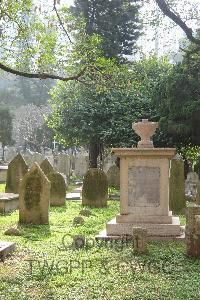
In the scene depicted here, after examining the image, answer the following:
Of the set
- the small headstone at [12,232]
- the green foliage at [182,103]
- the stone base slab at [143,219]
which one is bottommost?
the small headstone at [12,232]

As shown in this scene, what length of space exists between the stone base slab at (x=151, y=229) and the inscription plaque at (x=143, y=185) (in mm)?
550

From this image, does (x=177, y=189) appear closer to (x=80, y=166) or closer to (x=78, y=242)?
(x=78, y=242)

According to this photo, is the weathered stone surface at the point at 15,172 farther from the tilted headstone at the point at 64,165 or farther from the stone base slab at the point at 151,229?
the tilted headstone at the point at 64,165

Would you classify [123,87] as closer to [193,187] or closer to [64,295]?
[64,295]

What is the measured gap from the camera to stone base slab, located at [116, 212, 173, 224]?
10359 mm

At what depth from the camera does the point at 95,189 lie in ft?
52.9

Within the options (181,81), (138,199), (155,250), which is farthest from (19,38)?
(181,81)

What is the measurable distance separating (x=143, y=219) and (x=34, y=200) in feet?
9.38

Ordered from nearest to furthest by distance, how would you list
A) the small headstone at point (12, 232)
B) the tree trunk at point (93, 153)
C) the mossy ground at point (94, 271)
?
the mossy ground at point (94, 271) → the small headstone at point (12, 232) → the tree trunk at point (93, 153)

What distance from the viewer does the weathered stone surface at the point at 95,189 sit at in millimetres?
15875

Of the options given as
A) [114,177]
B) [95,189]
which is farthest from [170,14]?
[114,177]

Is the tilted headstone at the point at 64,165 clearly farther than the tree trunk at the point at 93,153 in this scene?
Yes

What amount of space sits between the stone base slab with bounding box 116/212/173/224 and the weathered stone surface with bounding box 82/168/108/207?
5437 millimetres

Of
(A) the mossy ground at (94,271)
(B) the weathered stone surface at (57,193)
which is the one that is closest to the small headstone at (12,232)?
(A) the mossy ground at (94,271)
